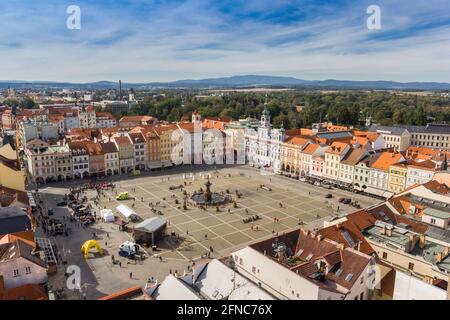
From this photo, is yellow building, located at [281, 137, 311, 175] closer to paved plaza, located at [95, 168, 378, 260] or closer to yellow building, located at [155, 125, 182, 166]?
paved plaza, located at [95, 168, 378, 260]

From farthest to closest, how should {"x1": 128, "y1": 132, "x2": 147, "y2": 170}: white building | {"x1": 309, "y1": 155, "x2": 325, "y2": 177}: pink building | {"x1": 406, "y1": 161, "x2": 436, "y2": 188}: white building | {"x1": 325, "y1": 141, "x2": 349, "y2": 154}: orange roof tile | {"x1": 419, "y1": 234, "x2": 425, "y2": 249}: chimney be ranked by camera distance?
{"x1": 128, "y1": 132, "x2": 147, "y2": 170}: white building → {"x1": 309, "y1": 155, "x2": 325, "y2": 177}: pink building → {"x1": 325, "y1": 141, "x2": 349, "y2": 154}: orange roof tile → {"x1": 406, "y1": 161, "x2": 436, "y2": 188}: white building → {"x1": 419, "y1": 234, "x2": 425, "y2": 249}: chimney

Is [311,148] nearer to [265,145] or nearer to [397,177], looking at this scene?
[265,145]

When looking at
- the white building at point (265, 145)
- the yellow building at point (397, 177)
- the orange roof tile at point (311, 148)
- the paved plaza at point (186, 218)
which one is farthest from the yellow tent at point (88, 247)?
the white building at point (265, 145)

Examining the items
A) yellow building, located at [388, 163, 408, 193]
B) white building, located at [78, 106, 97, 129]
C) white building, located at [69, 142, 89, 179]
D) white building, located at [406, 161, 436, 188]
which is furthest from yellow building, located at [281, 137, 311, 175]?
white building, located at [78, 106, 97, 129]

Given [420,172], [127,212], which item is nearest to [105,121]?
[127,212]

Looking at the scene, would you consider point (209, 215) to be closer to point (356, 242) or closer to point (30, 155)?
point (356, 242)

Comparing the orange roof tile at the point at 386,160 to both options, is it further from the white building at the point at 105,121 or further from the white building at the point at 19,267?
the white building at the point at 105,121
